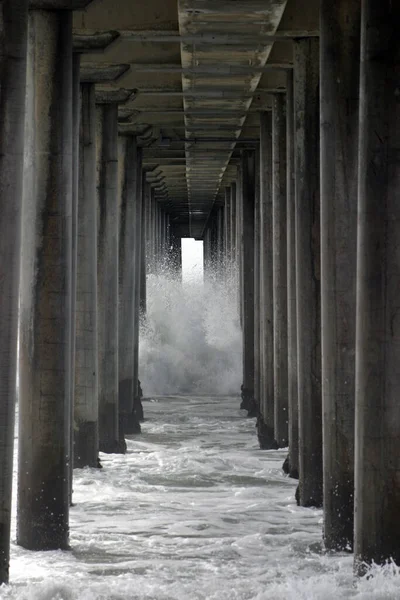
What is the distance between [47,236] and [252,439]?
7.78 m

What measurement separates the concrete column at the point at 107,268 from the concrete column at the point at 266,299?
204 centimetres

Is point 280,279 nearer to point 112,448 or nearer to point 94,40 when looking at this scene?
point 112,448

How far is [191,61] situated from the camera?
39.0ft

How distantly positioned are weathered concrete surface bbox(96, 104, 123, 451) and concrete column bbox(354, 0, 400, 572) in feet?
23.7

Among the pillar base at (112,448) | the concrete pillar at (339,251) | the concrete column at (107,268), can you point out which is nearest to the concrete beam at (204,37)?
the concrete pillar at (339,251)

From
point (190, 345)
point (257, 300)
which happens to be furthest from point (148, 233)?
point (257, 300)

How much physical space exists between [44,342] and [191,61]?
483cm

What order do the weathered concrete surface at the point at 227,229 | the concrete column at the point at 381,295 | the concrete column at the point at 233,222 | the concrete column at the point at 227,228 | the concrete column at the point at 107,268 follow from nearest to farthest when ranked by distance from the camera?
the concrete column at the point at 381,295 → the concrete column at the point at 107,268 → the concrete column at the point at 233,222 → the weathered concrete surface at the point at 227,229 → the concrete column at the point at 227,228

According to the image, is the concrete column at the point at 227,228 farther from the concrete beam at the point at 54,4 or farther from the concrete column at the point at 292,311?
the concrete beam at the point at 54,4

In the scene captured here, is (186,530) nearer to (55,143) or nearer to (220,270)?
(55,143)

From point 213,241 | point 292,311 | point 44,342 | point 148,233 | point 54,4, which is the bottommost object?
point 44,342

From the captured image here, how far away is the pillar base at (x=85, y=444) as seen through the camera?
1198 cm

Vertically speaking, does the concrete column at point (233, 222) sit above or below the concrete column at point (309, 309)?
above

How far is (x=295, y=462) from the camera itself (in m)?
11.7
